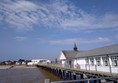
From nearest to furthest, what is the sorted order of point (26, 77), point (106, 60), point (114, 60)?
point (114, 60) < point (106, 60) < point (26, 77)

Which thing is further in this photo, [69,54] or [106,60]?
[69,54]

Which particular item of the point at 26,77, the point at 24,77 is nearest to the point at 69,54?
the point at 26,77

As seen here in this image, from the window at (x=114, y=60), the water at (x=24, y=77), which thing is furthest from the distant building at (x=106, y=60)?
the water at (x=24, y=77)

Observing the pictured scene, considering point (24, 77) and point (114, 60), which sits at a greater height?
point (114, 60)

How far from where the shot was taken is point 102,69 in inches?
1022

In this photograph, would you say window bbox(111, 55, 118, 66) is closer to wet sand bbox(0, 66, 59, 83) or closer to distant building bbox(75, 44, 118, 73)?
distant building bbox(75, 44, 118, 73)

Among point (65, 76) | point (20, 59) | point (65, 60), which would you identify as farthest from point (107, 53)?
point (20, 59)

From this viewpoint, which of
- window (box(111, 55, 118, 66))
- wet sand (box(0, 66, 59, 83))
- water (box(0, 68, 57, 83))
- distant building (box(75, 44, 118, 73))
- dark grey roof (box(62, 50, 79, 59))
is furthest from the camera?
dark grey roof (box(62, 50, 79, 59))

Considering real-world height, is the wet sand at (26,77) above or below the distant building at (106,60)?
below

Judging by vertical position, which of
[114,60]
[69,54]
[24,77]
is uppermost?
[69,54]

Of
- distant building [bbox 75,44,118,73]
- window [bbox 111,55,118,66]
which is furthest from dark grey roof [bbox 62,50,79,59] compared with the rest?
window [bbox 111,55,118,66]

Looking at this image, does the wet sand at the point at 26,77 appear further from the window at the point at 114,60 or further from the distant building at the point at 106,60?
the window at the point at 114,60

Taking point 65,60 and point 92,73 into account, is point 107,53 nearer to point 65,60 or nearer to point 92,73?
point 92,73

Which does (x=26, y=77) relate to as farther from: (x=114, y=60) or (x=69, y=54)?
(x=114, y=60)
